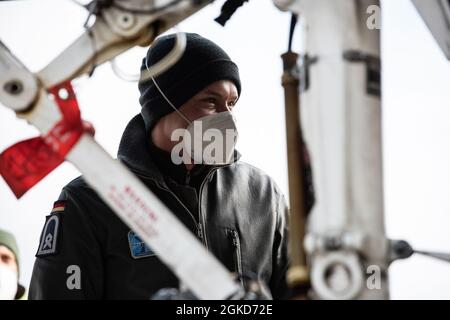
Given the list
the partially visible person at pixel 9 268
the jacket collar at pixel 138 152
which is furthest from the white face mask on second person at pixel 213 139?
the partially visible person at pixel 9 268

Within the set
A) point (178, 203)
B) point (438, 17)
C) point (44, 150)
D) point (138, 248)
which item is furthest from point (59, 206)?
point (438, 17)

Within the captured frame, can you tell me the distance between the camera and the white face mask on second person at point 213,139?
3936 millimetres

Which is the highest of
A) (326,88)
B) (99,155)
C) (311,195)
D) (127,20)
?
(127,20)

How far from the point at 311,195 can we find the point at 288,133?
0.23 meters

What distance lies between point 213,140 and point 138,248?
640 mm

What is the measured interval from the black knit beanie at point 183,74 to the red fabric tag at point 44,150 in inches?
63.9

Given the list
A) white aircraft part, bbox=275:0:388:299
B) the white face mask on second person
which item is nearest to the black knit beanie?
the white face mask on second person

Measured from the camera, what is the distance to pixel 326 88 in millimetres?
2230

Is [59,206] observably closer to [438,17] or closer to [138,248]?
[138,248]

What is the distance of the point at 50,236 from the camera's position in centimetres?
371
